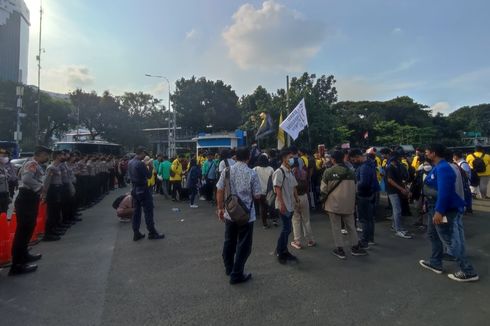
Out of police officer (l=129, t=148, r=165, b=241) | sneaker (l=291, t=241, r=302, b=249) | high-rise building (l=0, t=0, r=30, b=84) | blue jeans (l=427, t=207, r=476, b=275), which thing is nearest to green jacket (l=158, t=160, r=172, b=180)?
police officer (l=129, t=148, r=165, b=241)

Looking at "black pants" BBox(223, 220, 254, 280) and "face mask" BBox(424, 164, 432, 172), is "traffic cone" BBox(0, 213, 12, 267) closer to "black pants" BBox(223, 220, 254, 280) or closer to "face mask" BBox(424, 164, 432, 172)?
"black pants" BBox(223, 220, 254, 280)

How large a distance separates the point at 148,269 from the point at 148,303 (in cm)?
122

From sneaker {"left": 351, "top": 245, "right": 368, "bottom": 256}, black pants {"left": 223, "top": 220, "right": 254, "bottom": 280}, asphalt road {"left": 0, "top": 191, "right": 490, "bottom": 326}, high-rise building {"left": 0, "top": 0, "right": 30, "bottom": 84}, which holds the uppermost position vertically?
high-rise building {"left": 0, "top": 0, "right": 30, "bottom": 84}

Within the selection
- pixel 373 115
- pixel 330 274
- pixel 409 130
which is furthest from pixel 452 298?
pixel 373 115

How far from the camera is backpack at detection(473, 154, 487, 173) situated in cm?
1088

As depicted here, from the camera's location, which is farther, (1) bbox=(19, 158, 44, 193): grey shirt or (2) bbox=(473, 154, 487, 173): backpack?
(2) bbox=(473, 154, 487, 173): backpack

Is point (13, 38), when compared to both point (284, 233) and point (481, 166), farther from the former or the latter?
point (481, 166)

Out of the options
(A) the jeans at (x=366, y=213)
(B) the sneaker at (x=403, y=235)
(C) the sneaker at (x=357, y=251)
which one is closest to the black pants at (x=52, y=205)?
(C) the sneaker at (x=357, y=251)

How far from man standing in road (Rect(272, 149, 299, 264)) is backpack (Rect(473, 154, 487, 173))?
8.81 meters

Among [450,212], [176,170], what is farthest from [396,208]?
[176,170]

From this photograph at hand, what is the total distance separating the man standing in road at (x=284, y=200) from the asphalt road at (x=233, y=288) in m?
0.23

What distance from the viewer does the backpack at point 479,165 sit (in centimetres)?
1088

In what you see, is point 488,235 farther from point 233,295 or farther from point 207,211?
point 207,211

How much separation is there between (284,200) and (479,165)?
9.18 meters
